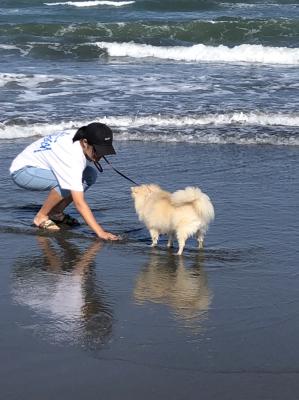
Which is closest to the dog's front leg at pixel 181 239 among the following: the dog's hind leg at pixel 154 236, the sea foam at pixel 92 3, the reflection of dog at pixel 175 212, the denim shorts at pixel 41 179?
the reflection of dog at pixel 175 212

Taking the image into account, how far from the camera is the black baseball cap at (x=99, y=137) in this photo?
5.71 meters

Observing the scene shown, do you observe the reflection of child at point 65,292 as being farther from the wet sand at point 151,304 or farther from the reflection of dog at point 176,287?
the reflection of dog at point 176,287

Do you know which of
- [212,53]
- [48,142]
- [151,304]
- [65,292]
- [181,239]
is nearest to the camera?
[151,304]

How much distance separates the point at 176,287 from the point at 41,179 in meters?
1.84

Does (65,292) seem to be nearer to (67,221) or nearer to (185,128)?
(67,221)

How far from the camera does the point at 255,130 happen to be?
9.98 metres

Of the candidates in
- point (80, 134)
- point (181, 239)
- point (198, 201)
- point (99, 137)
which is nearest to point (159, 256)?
point (181, 239)

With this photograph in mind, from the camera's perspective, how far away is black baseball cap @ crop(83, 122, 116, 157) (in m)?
5.71

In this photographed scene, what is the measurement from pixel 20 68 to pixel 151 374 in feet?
40.9

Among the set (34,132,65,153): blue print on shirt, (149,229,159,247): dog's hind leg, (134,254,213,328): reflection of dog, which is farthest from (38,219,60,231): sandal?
(134,254,213,328): reflection of dog

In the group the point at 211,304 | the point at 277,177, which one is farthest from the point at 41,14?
the point at 211,304

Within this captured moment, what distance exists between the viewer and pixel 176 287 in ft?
16.4

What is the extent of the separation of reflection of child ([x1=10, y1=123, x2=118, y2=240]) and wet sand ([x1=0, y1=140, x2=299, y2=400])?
0.72 ft

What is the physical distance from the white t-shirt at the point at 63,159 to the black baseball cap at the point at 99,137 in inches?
5.8
